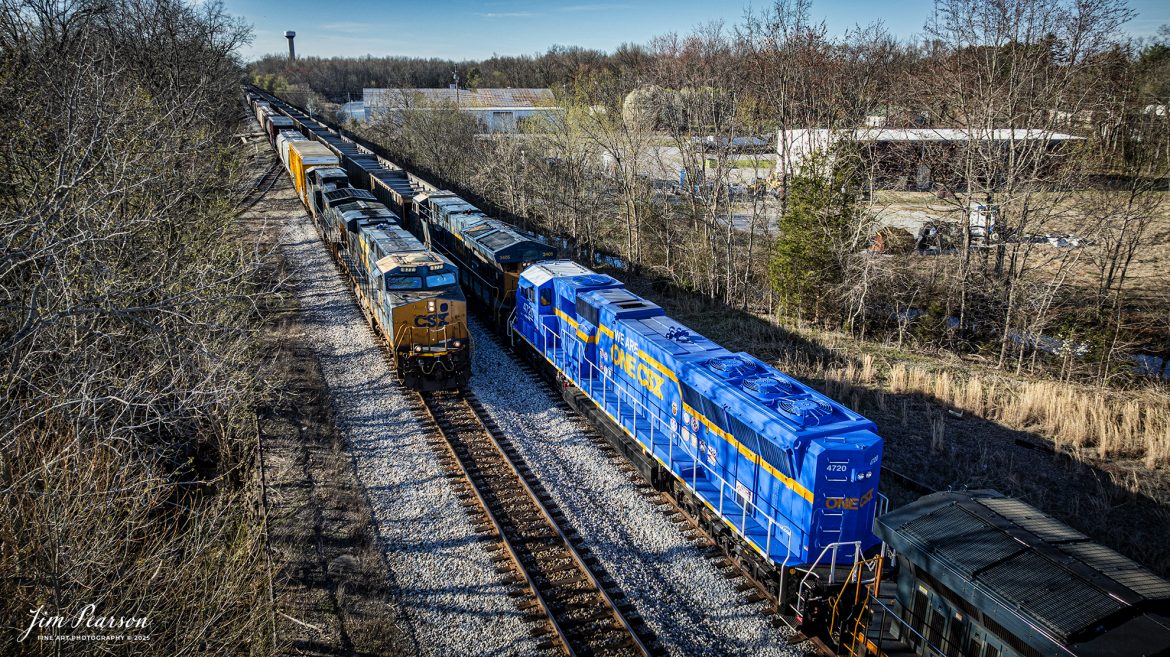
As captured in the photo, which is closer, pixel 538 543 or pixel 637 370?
pixel 538 543

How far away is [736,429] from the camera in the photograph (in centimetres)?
1087

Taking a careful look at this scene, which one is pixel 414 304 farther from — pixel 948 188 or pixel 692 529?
pixel 948 188

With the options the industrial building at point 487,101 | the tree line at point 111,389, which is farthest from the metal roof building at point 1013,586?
the industrial building at point 487,101

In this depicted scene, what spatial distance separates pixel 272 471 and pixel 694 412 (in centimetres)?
856

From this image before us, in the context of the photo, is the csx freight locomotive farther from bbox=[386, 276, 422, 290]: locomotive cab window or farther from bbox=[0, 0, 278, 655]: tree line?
bbox=[0, 0, 278, 655]: tree line

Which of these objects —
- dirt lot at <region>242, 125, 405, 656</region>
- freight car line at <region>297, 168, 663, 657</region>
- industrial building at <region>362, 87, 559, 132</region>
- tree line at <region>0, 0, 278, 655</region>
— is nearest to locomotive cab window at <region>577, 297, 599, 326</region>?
freight car line at <region>297, 168, 663, 657</region>

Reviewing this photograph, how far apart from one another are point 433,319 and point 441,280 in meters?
1.06

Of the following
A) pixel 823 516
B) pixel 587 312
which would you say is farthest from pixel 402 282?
pixel 823 516

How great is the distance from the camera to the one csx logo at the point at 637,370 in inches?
519

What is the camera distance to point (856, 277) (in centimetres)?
2311

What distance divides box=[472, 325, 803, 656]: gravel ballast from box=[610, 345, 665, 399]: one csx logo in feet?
6.40

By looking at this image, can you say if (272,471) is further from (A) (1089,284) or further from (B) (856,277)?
(A) (1089,284)
